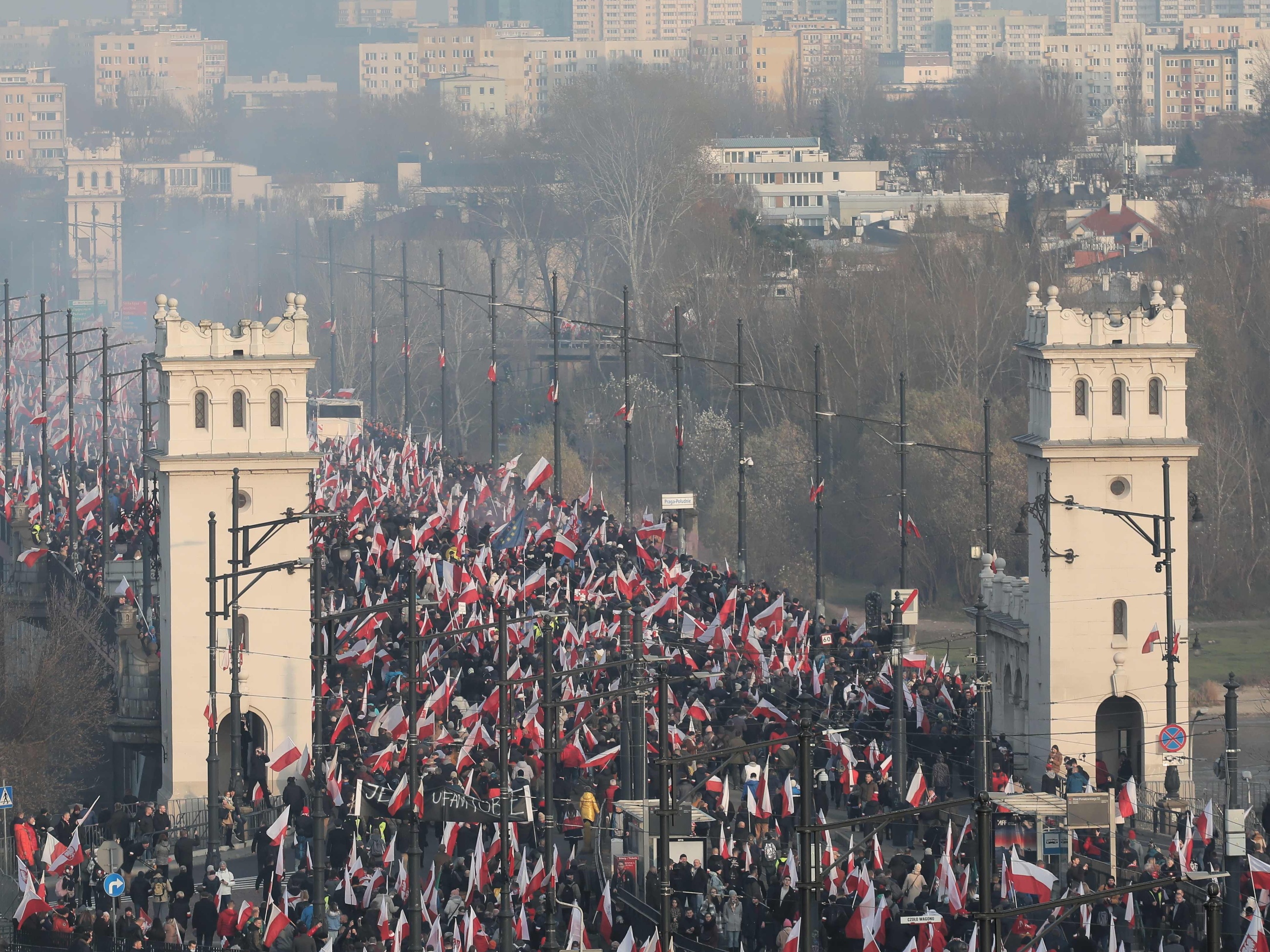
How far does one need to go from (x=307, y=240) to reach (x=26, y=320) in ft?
104

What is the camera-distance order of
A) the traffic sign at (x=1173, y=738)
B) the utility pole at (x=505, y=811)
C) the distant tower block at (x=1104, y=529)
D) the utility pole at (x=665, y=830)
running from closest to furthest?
the utility pole at (x=665, y=830), the utility pole at (x=505, y=811), the traffic sign at (x=1173, y=738), the distant tower block at (x=1104, y=529)

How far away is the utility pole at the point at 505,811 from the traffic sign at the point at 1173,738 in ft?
36.0

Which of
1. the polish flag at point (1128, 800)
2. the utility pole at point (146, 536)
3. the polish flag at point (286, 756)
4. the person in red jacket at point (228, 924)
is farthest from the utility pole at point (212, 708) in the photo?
the polish flag at point (1128, 800)

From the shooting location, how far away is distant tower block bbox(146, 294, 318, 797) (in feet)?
189

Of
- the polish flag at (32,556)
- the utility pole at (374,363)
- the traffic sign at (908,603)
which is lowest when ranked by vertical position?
the traffic sign at (908,603)

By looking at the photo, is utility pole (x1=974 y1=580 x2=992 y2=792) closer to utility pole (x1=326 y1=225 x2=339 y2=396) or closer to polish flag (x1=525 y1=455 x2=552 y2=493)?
polish flag (x1=525 y1=455 x2=552 y2=493)

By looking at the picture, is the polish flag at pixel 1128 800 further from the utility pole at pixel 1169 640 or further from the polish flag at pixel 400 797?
the polish flag at pixel 400 797

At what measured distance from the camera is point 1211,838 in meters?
44.7

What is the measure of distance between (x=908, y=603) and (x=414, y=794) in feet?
71.8

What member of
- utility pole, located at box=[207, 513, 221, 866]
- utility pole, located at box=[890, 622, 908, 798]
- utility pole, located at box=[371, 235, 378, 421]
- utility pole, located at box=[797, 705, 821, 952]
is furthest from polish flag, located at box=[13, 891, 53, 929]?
utility pole, located at box=[371, 235, 378, 421]

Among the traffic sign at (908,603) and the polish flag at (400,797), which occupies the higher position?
the traffic sign at (908,603)

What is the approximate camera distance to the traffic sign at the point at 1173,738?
49.0m

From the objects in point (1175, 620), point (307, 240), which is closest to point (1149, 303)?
point (1175, 620)

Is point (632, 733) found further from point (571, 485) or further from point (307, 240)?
point (307, 240)
